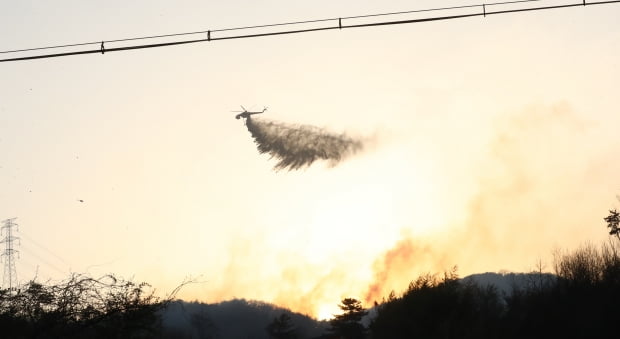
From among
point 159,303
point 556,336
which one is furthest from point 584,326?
point 159,303

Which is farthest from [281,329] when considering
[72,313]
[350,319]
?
[72,313]

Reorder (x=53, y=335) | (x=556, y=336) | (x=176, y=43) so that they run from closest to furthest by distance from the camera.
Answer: (x=176, y=43) → (x=53, y=335) → (x=556, y=336)

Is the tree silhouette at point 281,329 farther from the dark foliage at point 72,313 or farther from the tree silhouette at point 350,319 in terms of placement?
the dark foliage at point 72,313

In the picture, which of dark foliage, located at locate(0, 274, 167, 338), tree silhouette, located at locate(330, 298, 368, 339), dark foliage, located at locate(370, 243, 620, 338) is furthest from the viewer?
tree silhouette, located at locate(330, 298, 368, 339)

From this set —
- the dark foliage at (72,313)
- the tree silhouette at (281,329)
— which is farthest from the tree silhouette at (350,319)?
the dark foliage at (72,313)

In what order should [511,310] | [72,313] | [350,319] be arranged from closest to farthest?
[72,313], [511,310], [350,319]

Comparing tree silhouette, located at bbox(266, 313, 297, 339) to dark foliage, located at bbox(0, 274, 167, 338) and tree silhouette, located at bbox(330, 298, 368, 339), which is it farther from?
dark foliage, located at bbox(0, 274, 167, 338)

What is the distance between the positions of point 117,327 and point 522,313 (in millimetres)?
41498

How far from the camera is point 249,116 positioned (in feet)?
190

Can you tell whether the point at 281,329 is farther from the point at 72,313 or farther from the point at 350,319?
the point at 72,313

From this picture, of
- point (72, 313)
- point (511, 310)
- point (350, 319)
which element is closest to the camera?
point (72, 313)

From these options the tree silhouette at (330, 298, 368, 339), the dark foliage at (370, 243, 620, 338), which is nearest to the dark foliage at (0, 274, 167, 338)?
the dark foliage at (370, 243, 620, 338)

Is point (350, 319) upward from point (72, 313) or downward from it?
upward

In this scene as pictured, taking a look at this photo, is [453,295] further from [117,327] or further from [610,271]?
[117,327]
